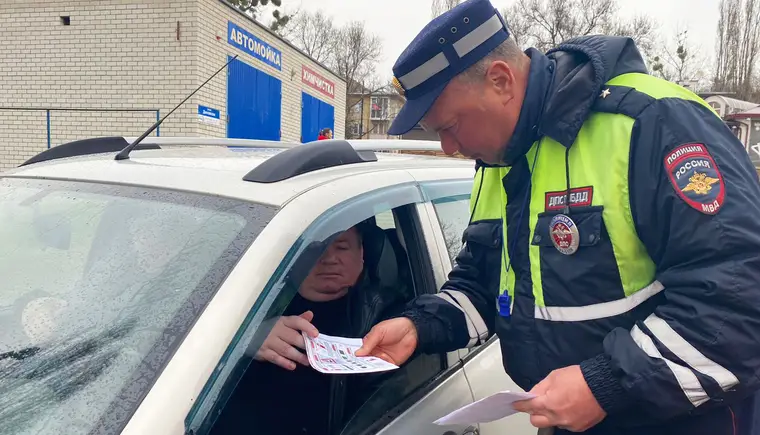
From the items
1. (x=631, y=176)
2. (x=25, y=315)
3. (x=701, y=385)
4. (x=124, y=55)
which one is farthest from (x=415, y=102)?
(x=124, y=55)

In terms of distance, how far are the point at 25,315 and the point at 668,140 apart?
148cm

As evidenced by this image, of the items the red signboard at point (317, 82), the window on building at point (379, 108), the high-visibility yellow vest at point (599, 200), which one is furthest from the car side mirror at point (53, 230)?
the window on building at point (379, 108)

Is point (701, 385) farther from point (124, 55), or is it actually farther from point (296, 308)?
point (124, 55)

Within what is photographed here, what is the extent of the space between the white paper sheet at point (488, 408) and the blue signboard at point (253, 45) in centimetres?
1000

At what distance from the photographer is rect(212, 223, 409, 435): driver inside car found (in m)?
1.62

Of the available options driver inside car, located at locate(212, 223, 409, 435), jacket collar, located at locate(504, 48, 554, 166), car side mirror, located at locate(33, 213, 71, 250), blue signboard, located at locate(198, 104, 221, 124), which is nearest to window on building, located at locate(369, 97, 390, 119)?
blue signboard, located at locate(198, 104, 221, 124)

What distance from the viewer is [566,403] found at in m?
1.26

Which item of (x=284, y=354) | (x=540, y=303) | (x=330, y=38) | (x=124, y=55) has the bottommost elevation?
(x=284, y=354)

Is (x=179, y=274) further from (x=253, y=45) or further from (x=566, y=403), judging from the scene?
(x=253, y=45)

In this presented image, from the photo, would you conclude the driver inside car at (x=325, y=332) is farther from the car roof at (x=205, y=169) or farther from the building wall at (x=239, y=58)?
the building wall at (x=239, y=58)

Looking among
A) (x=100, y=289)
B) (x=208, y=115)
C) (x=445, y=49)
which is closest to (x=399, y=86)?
(x=445, y=49)

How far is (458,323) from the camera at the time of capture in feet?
5.82

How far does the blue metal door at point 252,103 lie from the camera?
10625 millimetres

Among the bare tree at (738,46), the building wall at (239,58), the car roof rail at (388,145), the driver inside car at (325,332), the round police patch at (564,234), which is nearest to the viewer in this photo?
the round police patch at (564,234)
